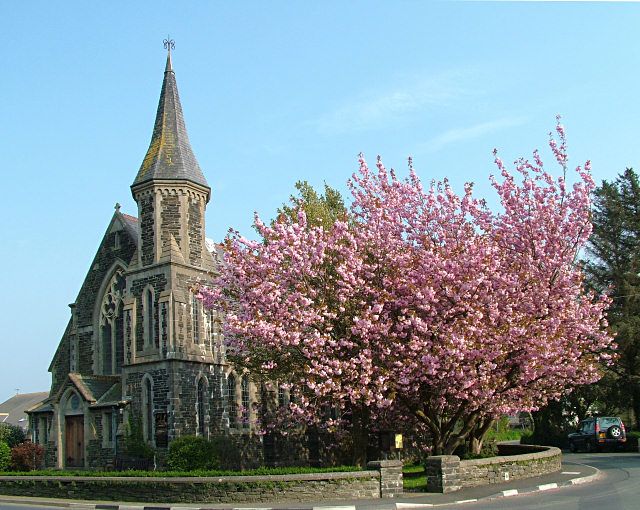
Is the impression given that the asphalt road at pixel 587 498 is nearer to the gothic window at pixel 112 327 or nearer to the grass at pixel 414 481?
the grass at pixel 414 481

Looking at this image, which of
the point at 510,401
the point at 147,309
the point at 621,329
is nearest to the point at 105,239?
the point at 147,309

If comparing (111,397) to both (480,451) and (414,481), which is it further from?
(480,451)

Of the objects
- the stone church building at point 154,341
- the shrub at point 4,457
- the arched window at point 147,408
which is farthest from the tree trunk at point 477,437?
the shrub at point 4,457

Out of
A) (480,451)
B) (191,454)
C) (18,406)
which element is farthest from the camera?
(18,406)

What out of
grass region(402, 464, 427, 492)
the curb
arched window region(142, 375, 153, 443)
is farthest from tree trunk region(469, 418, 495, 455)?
arched window region(142, 375, 153, 443)

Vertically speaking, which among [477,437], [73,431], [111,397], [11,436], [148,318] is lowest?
[477,437]

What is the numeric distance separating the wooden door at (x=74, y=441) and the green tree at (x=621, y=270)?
1212 inches

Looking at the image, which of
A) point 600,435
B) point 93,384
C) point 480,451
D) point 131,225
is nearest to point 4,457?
point 93,384

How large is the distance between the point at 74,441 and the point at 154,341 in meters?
6.50

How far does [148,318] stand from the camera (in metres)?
30.5

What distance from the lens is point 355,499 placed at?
57.4 ft

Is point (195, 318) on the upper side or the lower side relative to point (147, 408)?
upper

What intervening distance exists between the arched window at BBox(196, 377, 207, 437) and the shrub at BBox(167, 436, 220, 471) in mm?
2253

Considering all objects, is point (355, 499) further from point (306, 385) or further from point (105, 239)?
point (105, 239)
